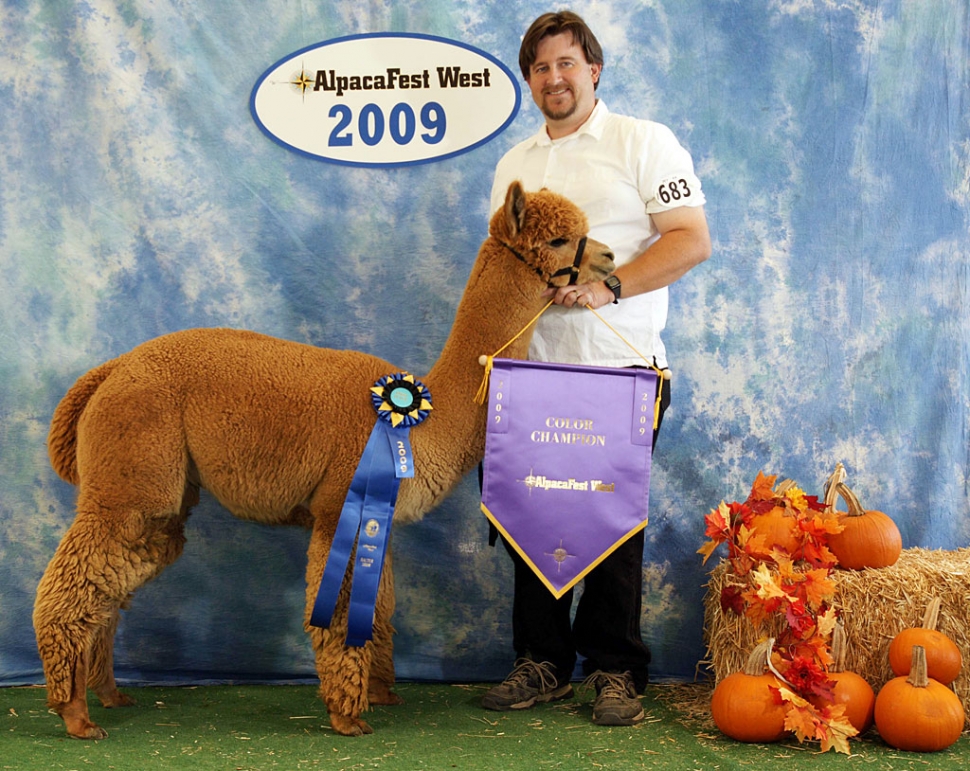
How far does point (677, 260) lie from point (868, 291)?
3.53 ft

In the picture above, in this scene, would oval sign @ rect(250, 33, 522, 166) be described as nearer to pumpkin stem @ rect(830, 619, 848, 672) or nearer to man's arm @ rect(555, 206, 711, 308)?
man's arm @ rect(555, 206, 711, 308)

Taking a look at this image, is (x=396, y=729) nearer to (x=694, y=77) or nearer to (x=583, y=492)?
(x=583, y=492)

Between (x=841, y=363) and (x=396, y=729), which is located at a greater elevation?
(x=841, y=363)

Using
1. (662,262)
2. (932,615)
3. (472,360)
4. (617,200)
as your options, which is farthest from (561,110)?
(932,615)

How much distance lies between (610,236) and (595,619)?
1.17m

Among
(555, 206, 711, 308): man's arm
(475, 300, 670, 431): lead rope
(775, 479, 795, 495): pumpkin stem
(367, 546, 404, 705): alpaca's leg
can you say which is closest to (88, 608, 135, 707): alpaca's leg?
(367, 546, 404, 705): alpaca's leg

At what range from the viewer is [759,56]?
3.36 m

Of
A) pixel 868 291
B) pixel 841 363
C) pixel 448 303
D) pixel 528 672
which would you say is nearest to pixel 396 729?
pixel 528 672

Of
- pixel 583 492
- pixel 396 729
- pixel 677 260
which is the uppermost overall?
pixel 677 260

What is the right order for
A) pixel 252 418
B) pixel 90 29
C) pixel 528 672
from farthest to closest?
pixel 90 29 → pixel 528 672 → pixel 252 418

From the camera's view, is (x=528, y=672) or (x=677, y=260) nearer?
(x=677, y=260)

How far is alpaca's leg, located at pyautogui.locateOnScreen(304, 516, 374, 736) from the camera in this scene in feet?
8.47

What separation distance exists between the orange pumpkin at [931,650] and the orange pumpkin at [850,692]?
12cm

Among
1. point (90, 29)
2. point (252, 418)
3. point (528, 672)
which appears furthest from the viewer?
point (90, 29)
